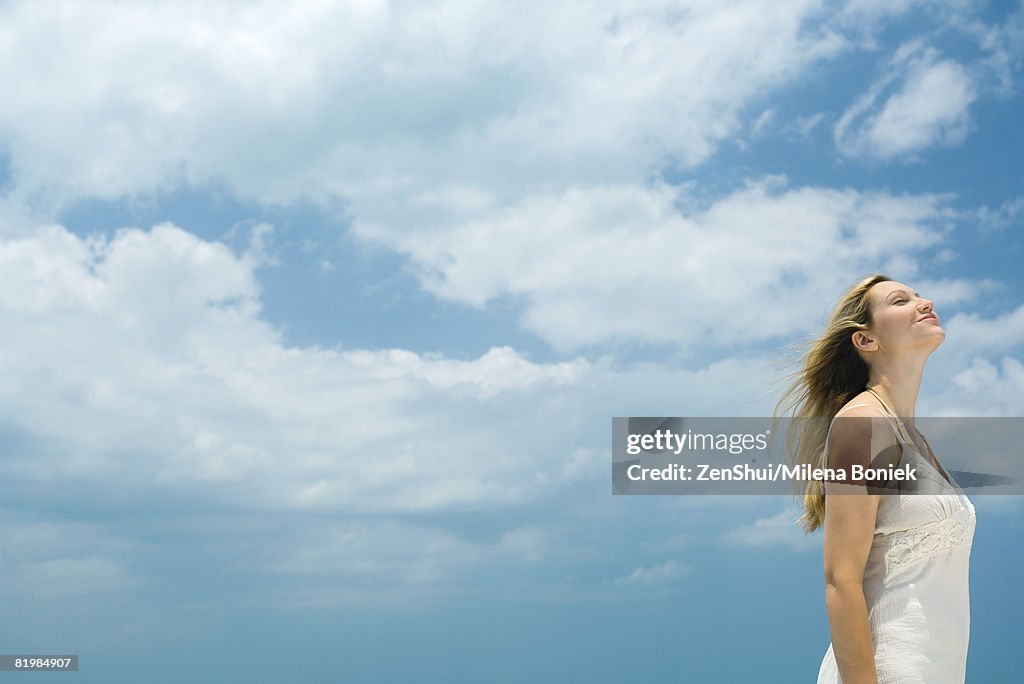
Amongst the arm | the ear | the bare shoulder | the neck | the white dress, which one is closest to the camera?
the arm

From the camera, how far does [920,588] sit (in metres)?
3.61

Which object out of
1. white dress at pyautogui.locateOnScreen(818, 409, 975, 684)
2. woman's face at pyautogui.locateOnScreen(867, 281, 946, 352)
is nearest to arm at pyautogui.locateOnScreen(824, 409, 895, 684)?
white dress at pyautogui.locateOnScreen(818, 409, 975, 684)

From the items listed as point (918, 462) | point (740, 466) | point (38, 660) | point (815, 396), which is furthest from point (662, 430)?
point (38, 660)

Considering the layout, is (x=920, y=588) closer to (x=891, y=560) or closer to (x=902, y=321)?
(x=891, y=560)

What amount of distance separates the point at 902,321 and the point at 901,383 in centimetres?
28

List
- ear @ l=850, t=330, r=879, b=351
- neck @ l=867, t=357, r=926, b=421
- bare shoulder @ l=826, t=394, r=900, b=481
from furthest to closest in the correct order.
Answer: ear @ l=850, t=330, r=879, b=351 → neck @ l=867, t=357, r=926, b=421 → bare shoulder @ l=826, t=394, r=900, b=481

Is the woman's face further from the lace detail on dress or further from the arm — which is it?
the lace detail on dress

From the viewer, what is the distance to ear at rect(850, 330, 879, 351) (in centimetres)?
428

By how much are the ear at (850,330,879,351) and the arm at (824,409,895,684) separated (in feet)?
1.98

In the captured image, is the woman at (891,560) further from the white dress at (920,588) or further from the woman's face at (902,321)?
the woman's face at (902,321)

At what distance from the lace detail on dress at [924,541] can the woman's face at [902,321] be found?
0.84m

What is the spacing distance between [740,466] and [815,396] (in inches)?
125

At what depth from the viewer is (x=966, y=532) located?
3.72m

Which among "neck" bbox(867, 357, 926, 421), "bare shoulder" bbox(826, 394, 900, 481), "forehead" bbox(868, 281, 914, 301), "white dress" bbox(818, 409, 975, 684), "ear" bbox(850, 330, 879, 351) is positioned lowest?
"white dress" bbox(818, 409, 975, 684)
